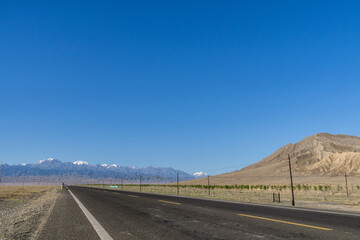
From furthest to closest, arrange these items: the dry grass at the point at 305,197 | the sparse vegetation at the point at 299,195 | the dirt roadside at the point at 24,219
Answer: the sparse vegetation at the point at 299,195 < the dry grass at the point at 305,197 < the dirt roadside at the point at 24,219

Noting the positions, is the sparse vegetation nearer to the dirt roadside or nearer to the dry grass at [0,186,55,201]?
the dirt roadside

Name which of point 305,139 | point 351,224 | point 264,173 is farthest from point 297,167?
point 351,224

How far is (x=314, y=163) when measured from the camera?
425 ft

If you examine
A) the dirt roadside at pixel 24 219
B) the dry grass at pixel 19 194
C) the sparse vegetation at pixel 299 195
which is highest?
the dirt roadside at pixel 24 219

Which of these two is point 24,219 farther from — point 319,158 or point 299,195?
point 319,158

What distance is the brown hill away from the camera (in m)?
108

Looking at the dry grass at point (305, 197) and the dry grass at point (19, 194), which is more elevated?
the dry grass at point (305, 197)

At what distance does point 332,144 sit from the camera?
150250mm

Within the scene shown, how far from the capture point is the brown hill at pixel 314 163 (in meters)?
108

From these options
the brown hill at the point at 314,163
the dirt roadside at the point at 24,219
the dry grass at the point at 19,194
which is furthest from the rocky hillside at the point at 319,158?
the dirt roadside at the point at 24,219

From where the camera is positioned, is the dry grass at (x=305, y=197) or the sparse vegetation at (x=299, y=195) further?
the sparse vegetation at (x=299, y=195)

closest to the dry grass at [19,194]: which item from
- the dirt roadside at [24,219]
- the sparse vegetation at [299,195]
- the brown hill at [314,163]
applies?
the dirt roadside at [24,219]

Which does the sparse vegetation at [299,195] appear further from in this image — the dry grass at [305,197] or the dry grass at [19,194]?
the dry grass at [19,194]

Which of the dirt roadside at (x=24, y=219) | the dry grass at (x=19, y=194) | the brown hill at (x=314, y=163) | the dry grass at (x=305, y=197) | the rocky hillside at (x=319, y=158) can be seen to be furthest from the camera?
the rocky hillside at (x=319, y=158)
